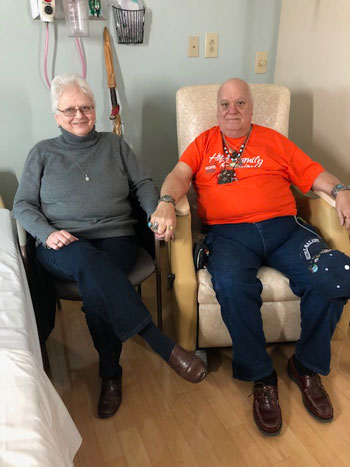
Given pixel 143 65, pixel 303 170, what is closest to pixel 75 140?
pixel 143 65

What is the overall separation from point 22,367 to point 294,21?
2.21m

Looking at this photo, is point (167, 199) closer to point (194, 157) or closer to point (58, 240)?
point (194, 157)

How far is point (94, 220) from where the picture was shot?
60.1 inches

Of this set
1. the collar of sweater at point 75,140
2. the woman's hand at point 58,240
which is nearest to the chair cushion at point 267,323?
the woman's hand at point 58,240

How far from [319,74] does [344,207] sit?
3.13 feet

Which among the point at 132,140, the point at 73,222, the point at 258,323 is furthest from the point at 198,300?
the point at 132,140

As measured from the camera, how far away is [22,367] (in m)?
0.85

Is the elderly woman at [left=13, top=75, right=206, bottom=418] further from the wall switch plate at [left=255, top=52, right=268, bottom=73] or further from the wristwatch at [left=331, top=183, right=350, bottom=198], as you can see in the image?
the wall switch plate at [left=255, top=52, right=268, bottom=73]

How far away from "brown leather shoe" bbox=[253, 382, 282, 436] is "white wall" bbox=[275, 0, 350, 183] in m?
1.19

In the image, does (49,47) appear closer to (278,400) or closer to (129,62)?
(129,62)

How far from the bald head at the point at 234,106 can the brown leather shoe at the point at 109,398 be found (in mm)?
1172

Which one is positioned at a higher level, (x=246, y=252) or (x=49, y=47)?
(x=49, y=47)

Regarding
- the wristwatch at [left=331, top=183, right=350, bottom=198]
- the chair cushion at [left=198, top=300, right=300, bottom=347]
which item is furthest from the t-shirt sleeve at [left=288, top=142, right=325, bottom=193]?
the chair cushion at [left=198, top=300, right=300, bottom=347]

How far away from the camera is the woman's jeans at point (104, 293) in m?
1.27
